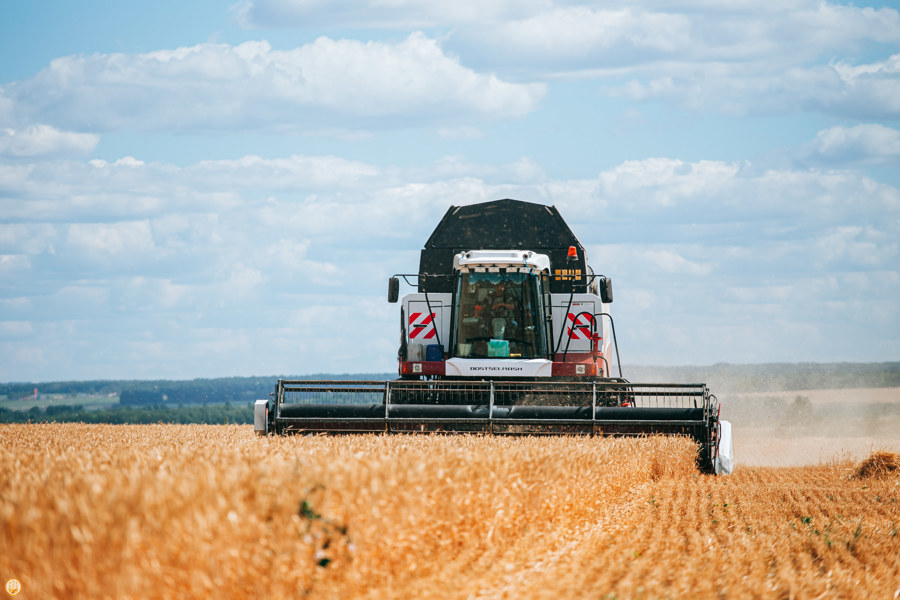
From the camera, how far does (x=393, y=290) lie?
14133mm

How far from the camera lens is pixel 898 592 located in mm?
6465

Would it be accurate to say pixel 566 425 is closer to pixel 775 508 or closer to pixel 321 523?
pixel 775 508

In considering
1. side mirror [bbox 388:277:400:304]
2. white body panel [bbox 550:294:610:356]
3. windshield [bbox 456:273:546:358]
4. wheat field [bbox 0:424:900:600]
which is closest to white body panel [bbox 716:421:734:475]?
white body panel [bbox 550:294:610:356]

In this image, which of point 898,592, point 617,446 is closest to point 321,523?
point 898,592

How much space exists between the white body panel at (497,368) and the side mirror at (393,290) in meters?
1.29

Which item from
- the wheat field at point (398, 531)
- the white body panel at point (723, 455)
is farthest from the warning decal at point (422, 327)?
the wheat field at point (398, 531)

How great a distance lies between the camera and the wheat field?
4633mm

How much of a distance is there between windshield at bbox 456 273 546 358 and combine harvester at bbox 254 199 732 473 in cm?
1

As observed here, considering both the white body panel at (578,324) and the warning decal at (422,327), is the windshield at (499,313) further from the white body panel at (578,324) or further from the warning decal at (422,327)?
the warning decal at (422,327)

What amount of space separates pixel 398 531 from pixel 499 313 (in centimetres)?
818

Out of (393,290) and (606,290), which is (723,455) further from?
(393,290)

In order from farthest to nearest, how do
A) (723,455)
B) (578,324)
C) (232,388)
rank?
1. (232,388)
2. (578,324)
3. (723,455)

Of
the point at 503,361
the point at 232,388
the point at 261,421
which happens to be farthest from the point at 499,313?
the point at 232,388

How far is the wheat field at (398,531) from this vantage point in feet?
15.2
